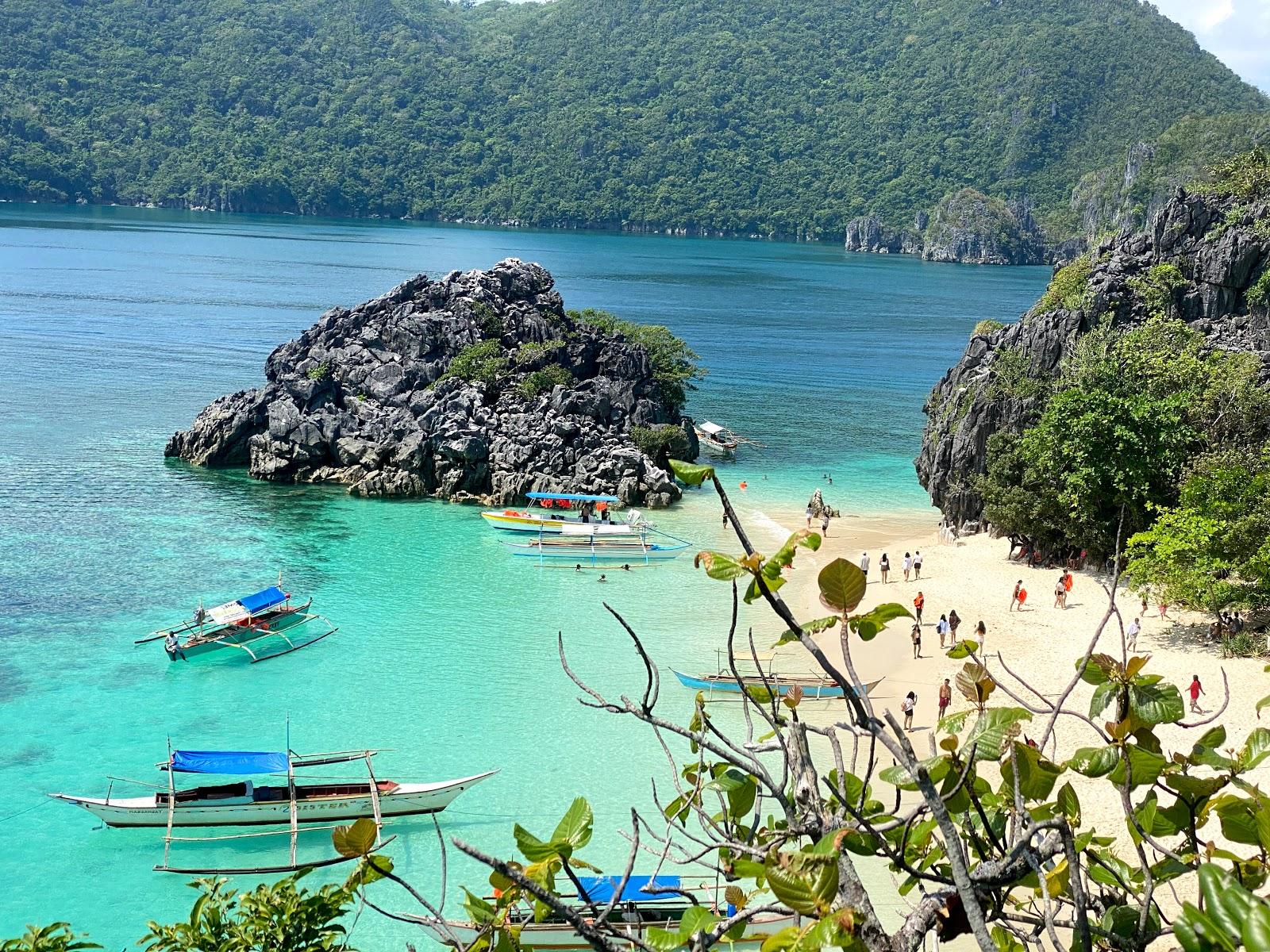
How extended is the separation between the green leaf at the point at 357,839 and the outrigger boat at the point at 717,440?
48.8m

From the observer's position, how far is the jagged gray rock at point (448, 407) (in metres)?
45.3

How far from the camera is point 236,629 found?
30.0 metres

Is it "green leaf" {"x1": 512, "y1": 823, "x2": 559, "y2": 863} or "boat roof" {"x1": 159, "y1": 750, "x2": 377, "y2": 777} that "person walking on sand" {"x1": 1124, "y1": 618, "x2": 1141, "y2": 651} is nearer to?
"boat roof" {"x1": 159, "y1": 750, "x2": 377, "y2": 777}

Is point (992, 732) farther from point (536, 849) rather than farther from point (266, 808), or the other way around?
point (266, 808)

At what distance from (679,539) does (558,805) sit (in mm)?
18909

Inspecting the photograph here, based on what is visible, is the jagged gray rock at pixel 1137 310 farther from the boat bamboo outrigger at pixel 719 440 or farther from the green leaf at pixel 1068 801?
the green leaf at pixel 1068 801

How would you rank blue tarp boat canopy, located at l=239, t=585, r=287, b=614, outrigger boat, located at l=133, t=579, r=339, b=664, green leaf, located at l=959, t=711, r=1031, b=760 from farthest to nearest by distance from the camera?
blue tarp boat canopy, located at l=239, t=585, r=287, b=614 < outrigger boat, located at l=133, t=579, r=339, b=664 < green leaf, located at l=959, t=711, r=1031, b=760

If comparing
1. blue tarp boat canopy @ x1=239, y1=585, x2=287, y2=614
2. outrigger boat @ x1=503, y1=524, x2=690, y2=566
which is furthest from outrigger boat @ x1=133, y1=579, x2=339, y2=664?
outrigger boat @ x1=503, y1=524, x2=690, y2=566

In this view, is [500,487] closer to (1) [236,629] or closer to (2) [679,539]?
(2) [679,539]

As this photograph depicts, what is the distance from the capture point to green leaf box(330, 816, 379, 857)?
15.5 ft

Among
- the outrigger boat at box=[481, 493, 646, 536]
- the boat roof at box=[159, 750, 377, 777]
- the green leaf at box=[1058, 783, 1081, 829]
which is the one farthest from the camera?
the outrigger boat at box=[481, 493, 646, 536]

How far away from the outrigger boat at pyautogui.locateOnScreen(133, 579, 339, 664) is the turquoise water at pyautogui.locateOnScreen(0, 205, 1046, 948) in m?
0.47

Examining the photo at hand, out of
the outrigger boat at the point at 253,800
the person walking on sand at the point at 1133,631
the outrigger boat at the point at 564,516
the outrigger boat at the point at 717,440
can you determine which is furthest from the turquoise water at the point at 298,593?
the person walking on sand at the point at 1133,631

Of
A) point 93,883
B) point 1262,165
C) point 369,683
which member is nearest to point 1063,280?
point 1262,165
